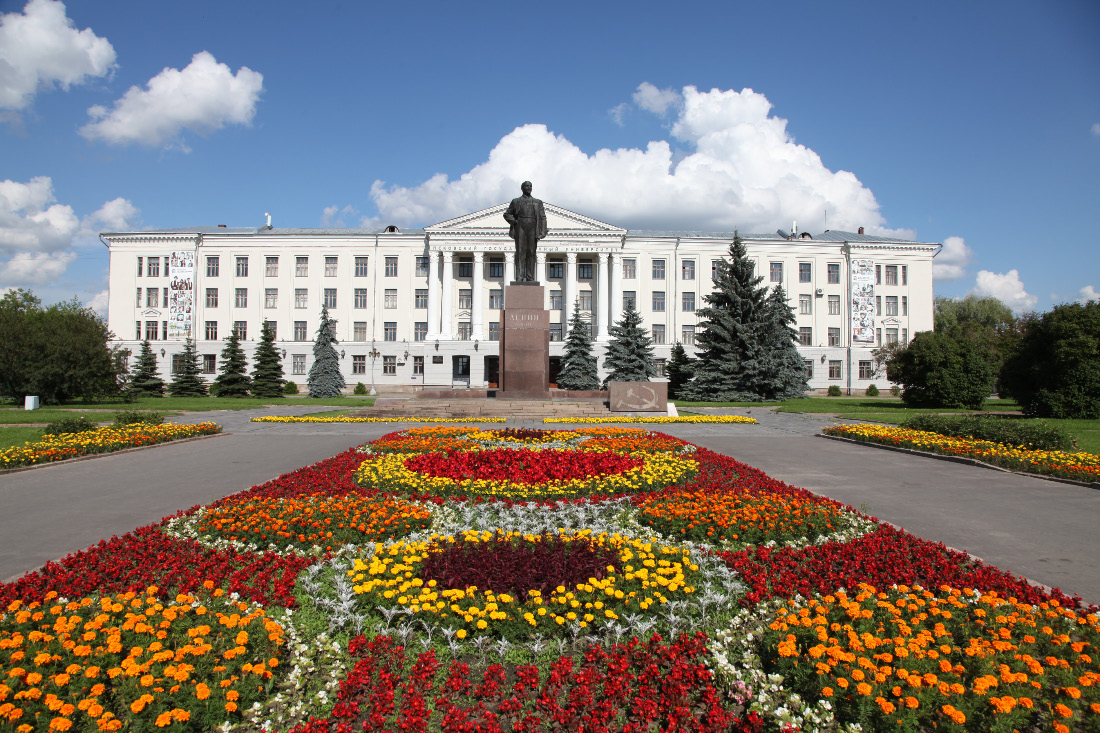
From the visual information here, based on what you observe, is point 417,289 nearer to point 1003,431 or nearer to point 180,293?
point 180,293

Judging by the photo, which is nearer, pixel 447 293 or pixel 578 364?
pixel 578 364

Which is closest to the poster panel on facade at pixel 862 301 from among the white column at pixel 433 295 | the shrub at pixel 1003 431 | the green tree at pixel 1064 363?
the green tree at pixel 1064 363

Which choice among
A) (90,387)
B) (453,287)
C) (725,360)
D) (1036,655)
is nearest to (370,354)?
(453,287)

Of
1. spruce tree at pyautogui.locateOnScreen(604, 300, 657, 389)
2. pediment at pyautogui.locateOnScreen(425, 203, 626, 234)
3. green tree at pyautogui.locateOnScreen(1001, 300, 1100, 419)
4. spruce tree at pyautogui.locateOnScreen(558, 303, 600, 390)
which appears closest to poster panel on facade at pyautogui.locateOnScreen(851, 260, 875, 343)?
pediment at pyautogui.locateOnScreen(425, 203, 626, 234)

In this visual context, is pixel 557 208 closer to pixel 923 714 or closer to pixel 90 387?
pixel 90 387

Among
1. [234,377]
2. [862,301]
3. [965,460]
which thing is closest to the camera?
[965,460]

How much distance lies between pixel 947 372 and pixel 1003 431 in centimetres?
1554

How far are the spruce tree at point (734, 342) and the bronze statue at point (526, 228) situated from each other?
15074 mm

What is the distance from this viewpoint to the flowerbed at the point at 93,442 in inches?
363

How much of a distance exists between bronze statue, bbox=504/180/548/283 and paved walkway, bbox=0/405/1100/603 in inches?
319

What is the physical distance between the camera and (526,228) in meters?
18.4

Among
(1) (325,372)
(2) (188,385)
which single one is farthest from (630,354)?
(2) (188,385)

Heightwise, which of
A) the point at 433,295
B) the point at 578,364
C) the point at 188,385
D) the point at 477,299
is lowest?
the point at 188,385

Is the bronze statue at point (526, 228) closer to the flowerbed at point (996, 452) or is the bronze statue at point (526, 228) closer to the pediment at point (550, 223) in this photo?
the flowerbed at point (996, 452)
